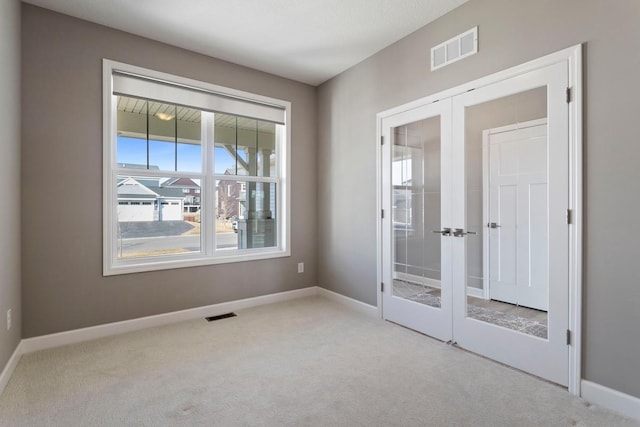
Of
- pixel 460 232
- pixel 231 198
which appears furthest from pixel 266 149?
pixel 460 232

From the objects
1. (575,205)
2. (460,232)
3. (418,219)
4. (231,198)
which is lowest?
(460,232)

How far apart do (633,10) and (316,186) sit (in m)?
3.30

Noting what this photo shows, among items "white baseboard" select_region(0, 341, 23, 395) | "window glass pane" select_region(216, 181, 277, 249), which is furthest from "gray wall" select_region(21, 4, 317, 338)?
"window glass pane" select_region(216, 181, 277, 249)

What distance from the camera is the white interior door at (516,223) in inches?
84.0

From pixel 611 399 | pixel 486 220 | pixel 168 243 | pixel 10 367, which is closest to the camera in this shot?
pixel 611 399

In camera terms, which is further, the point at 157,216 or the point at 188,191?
the point at 188,191

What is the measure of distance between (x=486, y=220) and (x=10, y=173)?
3.65 metres

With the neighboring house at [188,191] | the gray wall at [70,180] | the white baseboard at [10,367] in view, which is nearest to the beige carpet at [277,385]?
the white baseboard at [10,367]

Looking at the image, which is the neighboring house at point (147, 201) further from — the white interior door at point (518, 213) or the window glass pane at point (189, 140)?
the white interior door at point (518, 213)

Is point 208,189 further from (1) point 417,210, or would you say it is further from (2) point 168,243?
(1) point 417,210

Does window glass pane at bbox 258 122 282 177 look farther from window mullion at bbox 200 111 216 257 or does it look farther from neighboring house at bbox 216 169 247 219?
window mullion at bbox 200 111 216 257

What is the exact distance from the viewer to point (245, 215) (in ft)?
13.2

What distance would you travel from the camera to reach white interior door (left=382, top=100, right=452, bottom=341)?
2865 millimetres

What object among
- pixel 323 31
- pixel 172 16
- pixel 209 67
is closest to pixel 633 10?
pixel 323 31
